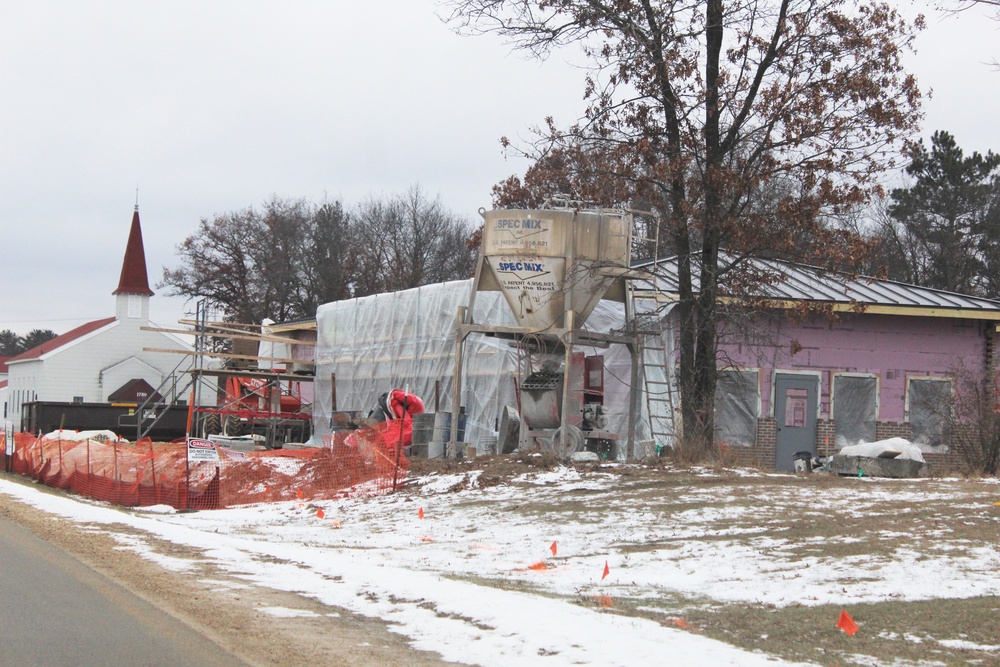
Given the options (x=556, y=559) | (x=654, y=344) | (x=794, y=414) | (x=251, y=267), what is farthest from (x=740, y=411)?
(x=251, y=267)

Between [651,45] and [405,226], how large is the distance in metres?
46.6

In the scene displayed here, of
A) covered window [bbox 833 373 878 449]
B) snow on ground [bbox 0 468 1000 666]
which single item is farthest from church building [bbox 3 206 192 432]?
snow on ground [bbox 0 468 1000 666]

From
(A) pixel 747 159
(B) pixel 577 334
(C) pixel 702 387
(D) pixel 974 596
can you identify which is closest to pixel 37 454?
(B) pixel 577 334

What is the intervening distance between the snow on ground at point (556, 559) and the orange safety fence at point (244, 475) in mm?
1145

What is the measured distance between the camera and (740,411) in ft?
89.0

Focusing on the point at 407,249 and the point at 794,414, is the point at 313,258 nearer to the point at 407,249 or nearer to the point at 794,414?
the point at 407,249

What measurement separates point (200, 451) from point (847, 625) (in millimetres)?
13563

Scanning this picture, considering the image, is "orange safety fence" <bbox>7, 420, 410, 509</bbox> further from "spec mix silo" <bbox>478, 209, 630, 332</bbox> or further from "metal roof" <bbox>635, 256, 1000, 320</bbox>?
"metal roof" <bbox>635, 256, 1000, 320</bbox>

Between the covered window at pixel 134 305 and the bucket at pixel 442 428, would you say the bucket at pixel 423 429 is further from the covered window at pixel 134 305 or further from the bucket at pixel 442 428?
the covered window at pixel 134 305

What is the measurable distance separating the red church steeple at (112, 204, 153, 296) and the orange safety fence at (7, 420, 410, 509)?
55.0 m

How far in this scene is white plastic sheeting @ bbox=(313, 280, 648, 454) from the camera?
25.9m

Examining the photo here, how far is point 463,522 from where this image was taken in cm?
1458

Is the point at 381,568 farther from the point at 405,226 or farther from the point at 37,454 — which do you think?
the point at 405,226

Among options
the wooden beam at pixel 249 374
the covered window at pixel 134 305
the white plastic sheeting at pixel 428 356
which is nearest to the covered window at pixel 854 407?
the white plastic sheeting at pixel 428 356
